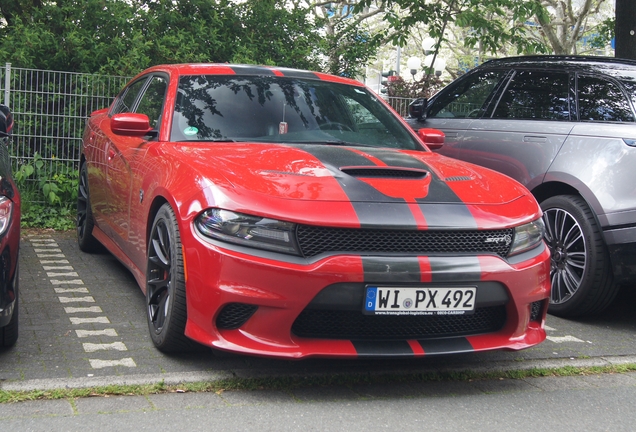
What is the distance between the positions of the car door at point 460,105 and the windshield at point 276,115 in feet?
4.78

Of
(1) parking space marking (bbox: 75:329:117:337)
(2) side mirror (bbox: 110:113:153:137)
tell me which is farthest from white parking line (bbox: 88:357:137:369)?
(2) side mirror (bbox: 110:113:153:137)

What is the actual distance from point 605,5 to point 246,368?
122ft

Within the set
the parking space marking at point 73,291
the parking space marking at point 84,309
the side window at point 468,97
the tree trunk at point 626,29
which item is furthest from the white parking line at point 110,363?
the tree trunk at point 626,29

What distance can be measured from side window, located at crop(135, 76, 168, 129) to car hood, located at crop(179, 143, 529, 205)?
0.74 metres

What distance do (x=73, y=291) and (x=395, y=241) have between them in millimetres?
2839

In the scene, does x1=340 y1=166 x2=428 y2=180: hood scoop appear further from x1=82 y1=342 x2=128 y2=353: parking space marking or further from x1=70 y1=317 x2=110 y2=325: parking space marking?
x1=70 y1=317 x2=110 y2=325: parking space marking

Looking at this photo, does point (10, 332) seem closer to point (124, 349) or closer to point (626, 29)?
point (124, 349)

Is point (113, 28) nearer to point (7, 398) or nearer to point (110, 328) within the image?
point (110, 328)

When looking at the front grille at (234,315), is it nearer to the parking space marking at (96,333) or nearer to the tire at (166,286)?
the tire at (166,286)

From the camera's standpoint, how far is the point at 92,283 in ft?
19.8

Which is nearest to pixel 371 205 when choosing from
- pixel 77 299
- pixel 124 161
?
pixel 124 161

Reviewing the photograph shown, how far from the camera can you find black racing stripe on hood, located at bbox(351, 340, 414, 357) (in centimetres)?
379

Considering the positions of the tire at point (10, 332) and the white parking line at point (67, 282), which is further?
the white parking line at point (67, 282)

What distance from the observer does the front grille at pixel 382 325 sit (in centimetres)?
383
